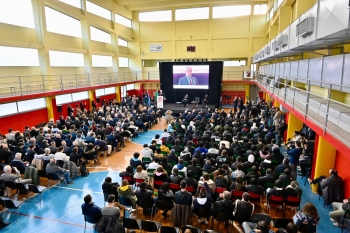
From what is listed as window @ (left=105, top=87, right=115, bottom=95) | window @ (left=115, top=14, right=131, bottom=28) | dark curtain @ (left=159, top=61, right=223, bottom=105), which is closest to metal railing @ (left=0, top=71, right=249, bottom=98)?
window @ (left=105, top=87, right=115, bottom=95)

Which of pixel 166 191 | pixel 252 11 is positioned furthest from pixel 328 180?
pixel 252 11

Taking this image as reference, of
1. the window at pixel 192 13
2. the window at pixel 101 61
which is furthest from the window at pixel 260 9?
the window at pixel 101 61

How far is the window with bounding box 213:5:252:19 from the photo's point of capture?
27548 millimetres

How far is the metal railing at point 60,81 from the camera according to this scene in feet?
49.2

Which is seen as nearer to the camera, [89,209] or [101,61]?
[89,209]

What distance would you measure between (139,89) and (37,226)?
27228mm

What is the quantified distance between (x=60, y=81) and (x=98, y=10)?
9.76 metres

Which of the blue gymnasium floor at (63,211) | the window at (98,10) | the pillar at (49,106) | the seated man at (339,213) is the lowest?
the blue gymnasium floor at (63,211)

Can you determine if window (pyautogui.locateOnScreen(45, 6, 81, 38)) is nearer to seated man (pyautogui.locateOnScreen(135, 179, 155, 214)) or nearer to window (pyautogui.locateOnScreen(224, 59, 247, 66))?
Answer: seated man (pyautogui.locateOnScreen(135, 179, 155, 214))

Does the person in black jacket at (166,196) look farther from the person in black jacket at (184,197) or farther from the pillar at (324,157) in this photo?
the pillar at (324,157)

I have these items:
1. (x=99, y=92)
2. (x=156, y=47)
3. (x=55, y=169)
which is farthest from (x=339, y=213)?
(x=156, y=47)

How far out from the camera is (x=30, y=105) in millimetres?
15992

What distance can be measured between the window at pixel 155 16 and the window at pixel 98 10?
5.67 meters

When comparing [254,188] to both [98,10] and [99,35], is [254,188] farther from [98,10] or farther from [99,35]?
[98,10]
